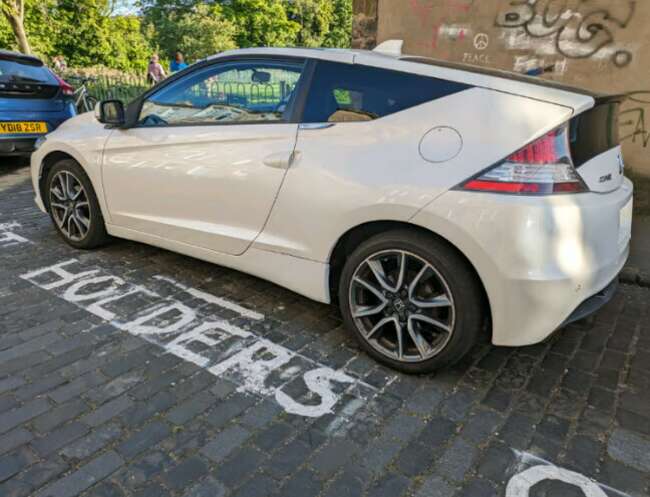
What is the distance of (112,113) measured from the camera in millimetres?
3820

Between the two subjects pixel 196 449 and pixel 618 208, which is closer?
pixel 196 449

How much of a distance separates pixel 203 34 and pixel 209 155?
48587 mm

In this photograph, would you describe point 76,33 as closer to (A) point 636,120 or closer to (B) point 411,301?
(A) point 636,120

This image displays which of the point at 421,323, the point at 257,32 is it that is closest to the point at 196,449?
the point at 421,323

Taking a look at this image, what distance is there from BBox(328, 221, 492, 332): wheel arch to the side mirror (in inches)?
79.7

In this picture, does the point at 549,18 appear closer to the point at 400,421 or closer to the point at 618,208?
the point at 618,208

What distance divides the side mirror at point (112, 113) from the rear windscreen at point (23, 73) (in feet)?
Answer: 13.2

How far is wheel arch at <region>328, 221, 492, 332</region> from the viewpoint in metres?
2.55

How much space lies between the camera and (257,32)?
5272 centimetres

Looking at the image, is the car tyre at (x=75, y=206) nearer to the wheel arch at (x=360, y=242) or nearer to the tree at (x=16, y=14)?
the wheel arch at (x=360, y=242)

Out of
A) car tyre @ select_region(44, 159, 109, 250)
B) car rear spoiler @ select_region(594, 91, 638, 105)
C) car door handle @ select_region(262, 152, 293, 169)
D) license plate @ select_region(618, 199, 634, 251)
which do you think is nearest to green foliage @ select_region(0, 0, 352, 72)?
car tyre @ select_region(44, 159, 109, 250)

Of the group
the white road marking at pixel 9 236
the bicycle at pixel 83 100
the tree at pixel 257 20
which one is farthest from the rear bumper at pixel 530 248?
the tree at pixel 257 20

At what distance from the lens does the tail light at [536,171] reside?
2.34 metres

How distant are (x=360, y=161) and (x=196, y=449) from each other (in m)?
1.60
